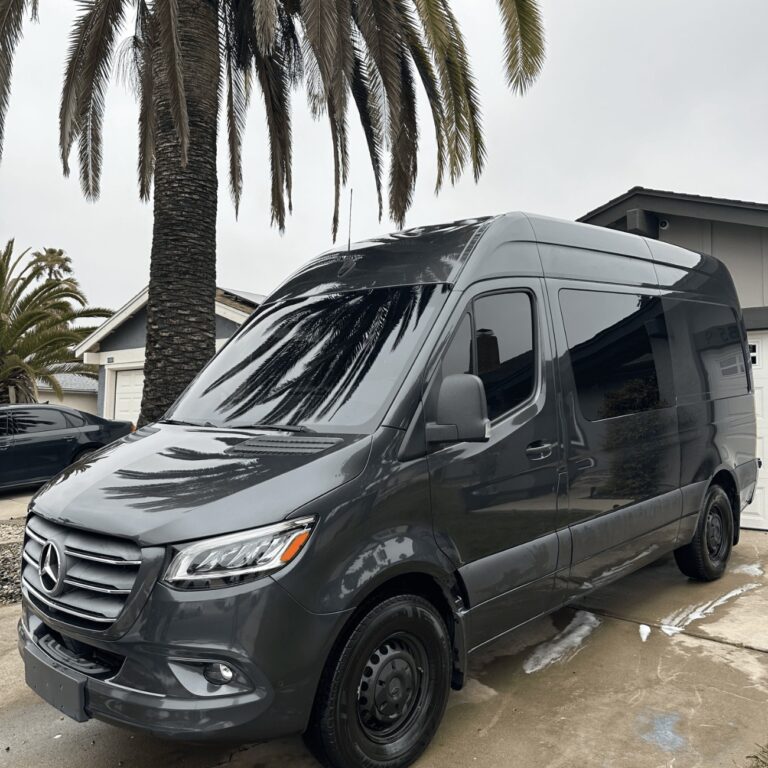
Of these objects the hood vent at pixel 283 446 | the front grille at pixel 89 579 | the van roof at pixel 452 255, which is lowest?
the front grille at pixel 89 579

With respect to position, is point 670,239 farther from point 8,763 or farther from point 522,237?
point 8,763

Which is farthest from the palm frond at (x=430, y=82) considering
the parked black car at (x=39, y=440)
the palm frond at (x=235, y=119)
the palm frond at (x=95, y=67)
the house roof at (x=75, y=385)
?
the house roof at (x=75, y=385)

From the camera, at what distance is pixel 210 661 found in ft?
7.89

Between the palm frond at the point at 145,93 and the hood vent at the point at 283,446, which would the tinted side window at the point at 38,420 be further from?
the hood vent at the point at 283,446

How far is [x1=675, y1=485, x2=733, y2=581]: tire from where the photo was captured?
5352 mm

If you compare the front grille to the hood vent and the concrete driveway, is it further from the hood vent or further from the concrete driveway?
the concrete driveway

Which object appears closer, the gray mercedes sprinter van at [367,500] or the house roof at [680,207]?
the gray mercedes sprinter van at [367,500]

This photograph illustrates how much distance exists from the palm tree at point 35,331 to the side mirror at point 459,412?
53.0 feet


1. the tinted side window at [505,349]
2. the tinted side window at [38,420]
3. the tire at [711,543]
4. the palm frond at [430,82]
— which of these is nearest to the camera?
the tinted side window at [505,349]

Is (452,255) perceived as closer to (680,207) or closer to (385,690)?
(385,690)

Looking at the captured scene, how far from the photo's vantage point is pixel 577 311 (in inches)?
163

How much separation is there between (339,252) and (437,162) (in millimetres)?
4683

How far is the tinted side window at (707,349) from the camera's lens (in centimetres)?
513

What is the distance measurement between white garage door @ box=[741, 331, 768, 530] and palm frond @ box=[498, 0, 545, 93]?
3.71 metres
